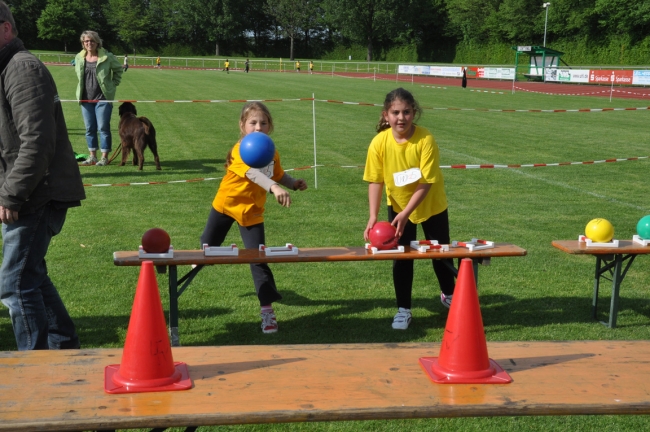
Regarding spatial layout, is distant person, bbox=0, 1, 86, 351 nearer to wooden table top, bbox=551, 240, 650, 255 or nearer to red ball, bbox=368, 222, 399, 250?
red ball, bbox=368, 222, 399, 250

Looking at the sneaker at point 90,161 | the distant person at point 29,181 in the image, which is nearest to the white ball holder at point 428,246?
the distant person at point 29,181

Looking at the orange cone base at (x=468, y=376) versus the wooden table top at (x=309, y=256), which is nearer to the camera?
A: the orange cone base at (x=468, y=376)

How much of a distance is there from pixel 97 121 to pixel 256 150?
31.0ft

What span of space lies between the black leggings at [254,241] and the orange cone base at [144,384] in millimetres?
2616

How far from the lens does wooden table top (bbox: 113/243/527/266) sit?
17.1 feet

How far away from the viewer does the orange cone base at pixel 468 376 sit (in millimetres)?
3154

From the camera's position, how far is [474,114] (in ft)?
84.0

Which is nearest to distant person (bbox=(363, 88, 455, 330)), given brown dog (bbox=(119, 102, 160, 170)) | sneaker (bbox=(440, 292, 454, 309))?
sneaker (bbox=(440, 292, 454, 309))

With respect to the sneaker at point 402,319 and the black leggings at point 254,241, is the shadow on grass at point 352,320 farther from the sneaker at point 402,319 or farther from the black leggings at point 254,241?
the black leggings at point 254,241

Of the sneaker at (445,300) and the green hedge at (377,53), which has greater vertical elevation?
the green hedge at (377,53)

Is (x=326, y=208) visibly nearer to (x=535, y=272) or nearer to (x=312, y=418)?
(x=535, y=272)

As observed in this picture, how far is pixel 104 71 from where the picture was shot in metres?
13.1

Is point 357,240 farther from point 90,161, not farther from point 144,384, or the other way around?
point 90,161

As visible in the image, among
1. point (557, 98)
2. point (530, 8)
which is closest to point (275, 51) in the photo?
point (530, 8)
